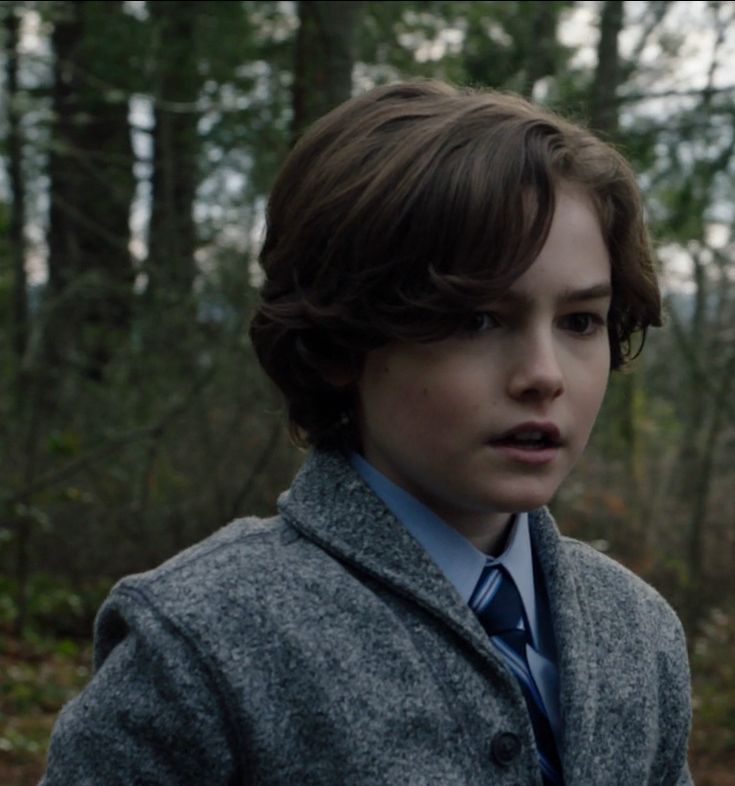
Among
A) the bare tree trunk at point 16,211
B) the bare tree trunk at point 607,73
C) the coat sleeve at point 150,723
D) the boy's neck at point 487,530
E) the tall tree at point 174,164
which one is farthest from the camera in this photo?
the bare tree trunk at point 16,211

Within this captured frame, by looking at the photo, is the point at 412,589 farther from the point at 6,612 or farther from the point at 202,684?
the point at 6,612

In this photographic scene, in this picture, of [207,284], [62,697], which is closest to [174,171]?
[207,284]

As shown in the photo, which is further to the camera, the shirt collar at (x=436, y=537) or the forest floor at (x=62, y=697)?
the forest floor at (x=62, y=697)

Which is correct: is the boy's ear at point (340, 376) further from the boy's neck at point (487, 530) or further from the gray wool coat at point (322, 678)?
the boy's neck at point (487, 530)

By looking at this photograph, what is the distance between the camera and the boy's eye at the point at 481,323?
1786 millimetres

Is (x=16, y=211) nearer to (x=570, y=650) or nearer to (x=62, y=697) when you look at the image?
(x=62, y=697)

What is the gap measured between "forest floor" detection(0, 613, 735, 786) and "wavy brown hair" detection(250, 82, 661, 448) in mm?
4874

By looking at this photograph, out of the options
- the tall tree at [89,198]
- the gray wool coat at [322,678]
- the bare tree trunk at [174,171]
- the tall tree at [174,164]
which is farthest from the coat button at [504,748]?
the tall tree at [89,198]

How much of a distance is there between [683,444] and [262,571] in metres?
9.22

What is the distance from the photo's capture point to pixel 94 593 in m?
9.48

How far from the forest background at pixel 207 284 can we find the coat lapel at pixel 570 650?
3169mm

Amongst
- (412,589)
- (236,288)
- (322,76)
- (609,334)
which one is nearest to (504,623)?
(412,589)

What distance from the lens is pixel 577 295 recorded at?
1822 mm

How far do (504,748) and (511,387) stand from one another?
424mm
